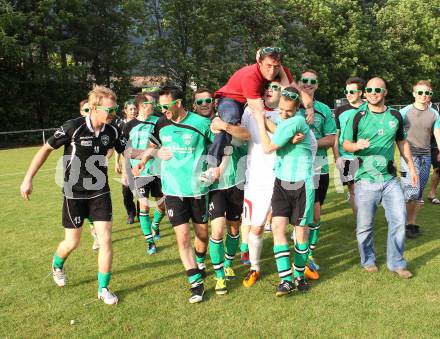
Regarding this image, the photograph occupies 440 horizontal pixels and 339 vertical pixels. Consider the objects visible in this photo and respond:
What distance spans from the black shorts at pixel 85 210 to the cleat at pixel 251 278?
67.1 inches

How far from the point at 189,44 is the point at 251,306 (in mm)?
31000

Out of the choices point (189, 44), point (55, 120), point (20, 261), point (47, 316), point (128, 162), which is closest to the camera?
point (47, 316)

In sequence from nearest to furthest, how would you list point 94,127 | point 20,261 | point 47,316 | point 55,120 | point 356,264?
point 47,316 < point 94,127 < point 356,264 < point 20,261 < point 55,120

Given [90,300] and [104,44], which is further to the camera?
[104,44]

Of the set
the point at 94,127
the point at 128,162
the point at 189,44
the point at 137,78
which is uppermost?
the point at 189,44

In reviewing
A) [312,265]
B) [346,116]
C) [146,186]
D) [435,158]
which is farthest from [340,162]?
A: [435,158]

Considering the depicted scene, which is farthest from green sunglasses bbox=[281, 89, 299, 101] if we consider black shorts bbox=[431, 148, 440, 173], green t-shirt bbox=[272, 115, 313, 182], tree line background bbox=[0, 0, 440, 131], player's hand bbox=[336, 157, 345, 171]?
tree line background bbox=[0, 0, 440, 131]

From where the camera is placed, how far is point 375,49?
127 feet

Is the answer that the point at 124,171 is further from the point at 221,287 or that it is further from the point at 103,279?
the point at 221,287

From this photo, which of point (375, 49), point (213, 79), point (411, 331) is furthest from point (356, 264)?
point (375, 49)

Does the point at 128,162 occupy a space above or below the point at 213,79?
below

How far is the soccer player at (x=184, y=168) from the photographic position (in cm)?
476

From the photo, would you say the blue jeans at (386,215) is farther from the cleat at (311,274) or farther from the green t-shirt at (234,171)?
the green t-shirt at (234,171)

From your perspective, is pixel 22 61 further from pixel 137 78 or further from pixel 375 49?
pixel 375 49
